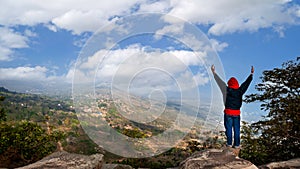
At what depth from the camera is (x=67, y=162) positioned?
9102 millimetres

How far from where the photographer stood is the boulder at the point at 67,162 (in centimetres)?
885

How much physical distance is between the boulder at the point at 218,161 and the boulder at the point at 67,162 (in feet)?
9.96

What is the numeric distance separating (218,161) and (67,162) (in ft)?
15.0

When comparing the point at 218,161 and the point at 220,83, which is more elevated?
the point at 220,83

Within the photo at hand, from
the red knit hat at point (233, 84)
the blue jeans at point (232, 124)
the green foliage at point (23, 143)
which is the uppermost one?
the red knit hat at point (233, 84)

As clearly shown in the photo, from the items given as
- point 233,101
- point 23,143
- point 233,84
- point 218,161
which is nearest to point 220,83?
point 233,84

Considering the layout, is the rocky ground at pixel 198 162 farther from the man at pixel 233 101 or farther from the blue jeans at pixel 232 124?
the man at pixel 233 101

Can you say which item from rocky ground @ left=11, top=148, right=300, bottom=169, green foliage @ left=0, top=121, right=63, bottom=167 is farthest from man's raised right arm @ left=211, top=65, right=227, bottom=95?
green foliage @ left=0, top=121, right=63, bottom=167

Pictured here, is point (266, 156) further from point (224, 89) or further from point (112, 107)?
point (112, 107)

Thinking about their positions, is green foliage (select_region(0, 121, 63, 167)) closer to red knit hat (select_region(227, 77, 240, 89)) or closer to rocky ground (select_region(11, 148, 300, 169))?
rocky ground (select_region(11, 148, 300, 169))

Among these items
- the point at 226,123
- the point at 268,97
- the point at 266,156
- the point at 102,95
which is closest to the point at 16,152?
the point at 102,95

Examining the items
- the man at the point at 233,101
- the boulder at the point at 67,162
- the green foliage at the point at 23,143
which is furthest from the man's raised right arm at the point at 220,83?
the green foliage at the point at 23,143

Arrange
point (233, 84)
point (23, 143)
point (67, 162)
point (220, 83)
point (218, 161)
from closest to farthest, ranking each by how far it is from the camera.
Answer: point (218, 161) → point (67, 162) → point (233, 84) → point (220, 83) → point (23, 143)

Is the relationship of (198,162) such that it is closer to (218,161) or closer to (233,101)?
(218,161)
